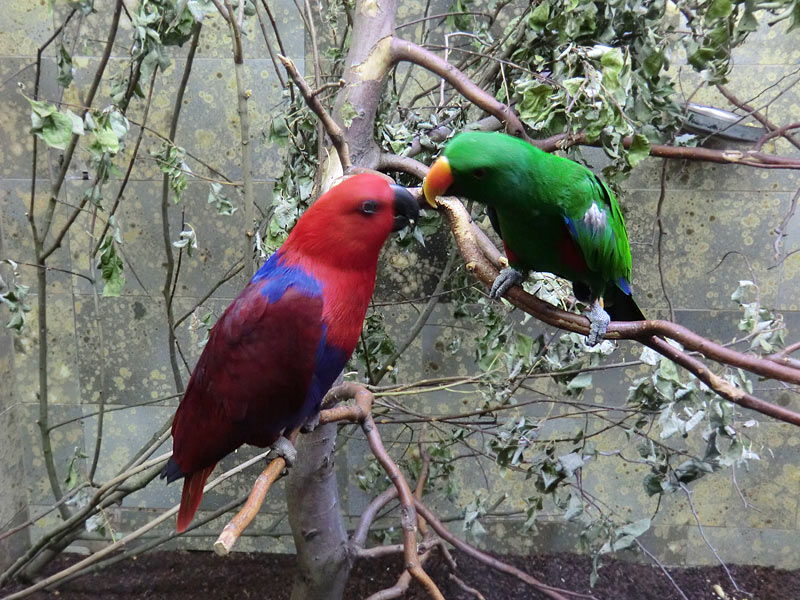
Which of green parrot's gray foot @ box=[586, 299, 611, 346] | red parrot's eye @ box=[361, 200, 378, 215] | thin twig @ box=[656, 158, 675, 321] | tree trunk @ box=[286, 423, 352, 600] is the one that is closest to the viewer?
red parrot's eye @ box=[361, 200, 378, 215]

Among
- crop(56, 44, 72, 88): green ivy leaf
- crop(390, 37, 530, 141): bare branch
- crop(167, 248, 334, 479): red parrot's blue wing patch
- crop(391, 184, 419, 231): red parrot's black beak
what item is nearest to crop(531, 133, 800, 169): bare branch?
crop(390, 37, 530, 141): bare branch

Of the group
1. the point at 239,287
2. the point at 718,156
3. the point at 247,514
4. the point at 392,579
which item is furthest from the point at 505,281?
the point at 392,579

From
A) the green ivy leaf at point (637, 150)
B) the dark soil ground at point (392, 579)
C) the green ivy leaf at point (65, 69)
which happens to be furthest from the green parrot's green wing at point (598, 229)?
the dark soil ground at point (392, 579)

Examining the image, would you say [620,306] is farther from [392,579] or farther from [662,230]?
[392,579]

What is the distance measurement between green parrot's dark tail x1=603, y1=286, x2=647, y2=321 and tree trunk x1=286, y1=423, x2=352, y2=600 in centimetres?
65

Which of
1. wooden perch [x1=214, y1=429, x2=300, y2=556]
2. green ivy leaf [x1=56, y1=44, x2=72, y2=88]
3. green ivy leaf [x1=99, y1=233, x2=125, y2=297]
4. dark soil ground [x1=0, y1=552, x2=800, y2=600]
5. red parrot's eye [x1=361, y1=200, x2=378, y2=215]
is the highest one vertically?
green ivy leaf [x1=56, y1=44, x2=72, y2=88]

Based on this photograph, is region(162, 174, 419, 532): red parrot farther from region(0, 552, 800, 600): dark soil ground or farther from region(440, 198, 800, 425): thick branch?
region(0, 552, 800, 600): dark soil ground

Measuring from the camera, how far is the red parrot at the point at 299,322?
2.86 feet

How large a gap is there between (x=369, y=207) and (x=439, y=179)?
0.13m

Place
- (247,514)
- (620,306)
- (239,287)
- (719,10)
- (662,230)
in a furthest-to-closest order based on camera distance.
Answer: (239,287)
(662,230)
(620,306)
(719,10)
(247,514)

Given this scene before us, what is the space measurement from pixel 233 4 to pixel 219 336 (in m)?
0.76

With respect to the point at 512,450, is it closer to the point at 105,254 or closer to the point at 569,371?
the point at 569,371

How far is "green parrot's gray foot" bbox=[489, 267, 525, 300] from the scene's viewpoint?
44.3 inches

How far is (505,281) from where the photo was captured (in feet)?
3.71
